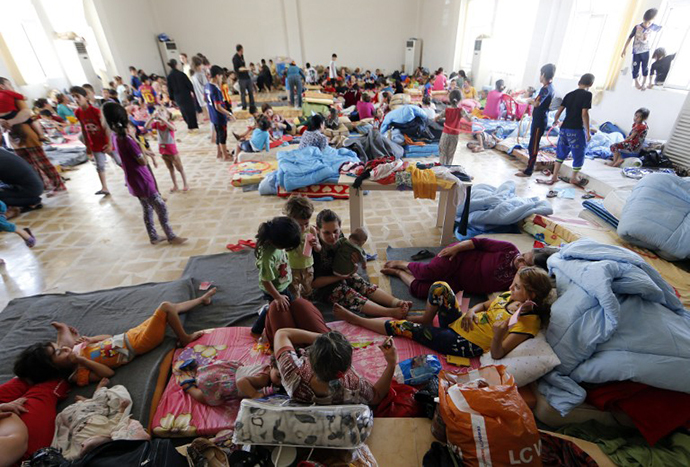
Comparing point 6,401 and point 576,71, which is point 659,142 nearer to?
point 576,71

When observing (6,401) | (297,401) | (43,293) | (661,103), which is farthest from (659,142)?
(43,293)

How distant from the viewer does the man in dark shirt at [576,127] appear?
4.90m

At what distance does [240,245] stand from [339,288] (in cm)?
165

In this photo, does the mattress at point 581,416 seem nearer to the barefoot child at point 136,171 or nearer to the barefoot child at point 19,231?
the barefoot child at point 136,171

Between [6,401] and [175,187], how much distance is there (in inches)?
162

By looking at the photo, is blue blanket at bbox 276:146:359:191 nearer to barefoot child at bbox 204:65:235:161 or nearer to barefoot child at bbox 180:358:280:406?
barefoot child at bbox 204:65:235:161

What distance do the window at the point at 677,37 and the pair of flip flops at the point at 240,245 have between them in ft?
24.7

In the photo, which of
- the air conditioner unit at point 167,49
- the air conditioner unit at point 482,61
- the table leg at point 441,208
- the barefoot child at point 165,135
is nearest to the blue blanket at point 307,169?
the barefoot child at point 165,135

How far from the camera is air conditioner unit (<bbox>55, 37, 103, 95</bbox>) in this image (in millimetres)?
10907

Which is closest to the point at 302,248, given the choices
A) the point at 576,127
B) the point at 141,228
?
the point at 141,228

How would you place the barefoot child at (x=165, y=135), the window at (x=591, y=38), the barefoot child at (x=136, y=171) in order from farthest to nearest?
the window at (x=591, y=38) < the barefoot child at (x=165, y=135) < the barefoot child at (x=136, y=171)

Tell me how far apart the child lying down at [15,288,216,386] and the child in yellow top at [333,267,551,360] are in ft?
4.37

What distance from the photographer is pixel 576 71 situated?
8062 millimetres

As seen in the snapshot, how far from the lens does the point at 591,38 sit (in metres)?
7.59
